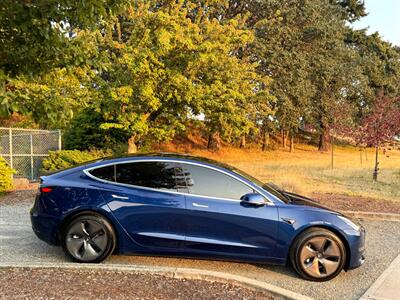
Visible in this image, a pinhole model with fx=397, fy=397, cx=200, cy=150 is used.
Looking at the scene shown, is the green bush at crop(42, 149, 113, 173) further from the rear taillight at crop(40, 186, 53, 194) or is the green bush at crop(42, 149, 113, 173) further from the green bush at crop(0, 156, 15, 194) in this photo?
the rear taillight at crop(40, 186, 53, 194)

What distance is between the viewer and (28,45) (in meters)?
4.38

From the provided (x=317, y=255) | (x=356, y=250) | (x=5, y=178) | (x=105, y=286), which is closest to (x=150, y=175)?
(x=105, y=286)

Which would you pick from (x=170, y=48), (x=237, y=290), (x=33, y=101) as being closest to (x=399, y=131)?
(x=170, y=48)

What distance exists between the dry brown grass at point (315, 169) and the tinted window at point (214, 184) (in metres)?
6.57

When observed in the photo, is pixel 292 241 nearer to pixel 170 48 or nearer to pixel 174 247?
pixel 174 247

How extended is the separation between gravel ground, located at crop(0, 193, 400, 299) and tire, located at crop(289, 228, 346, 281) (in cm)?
12

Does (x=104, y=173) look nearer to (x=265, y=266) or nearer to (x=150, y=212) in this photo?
(x=150, y=212)

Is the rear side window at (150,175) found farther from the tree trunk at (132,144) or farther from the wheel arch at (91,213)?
the tree trunk at (132,144)

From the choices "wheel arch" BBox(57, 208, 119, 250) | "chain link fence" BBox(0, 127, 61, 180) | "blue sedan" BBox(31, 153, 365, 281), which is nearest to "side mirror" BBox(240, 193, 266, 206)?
"blue sedan" BBox(31, 153, 365, 281)

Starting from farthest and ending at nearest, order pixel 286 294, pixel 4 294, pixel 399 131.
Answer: pixel 399 131
pixel 286 294
pixel 4 294

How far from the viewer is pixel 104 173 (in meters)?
5.21

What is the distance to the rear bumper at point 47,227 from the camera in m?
5.05

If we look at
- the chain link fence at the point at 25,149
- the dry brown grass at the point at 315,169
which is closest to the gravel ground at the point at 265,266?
the dry brown grass at the point at 315,169

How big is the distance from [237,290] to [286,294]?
0.50m
